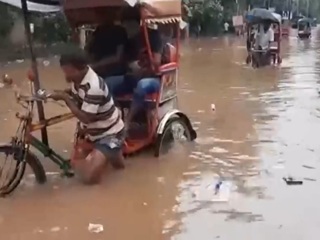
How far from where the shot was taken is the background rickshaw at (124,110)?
21.5ft

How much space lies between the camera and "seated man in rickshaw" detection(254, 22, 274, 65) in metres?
19.4

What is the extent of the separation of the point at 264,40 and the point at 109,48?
39.7 ft

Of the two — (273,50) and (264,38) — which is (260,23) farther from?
(273,50)

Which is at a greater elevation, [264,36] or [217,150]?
[264,36]

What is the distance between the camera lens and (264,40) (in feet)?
64.4

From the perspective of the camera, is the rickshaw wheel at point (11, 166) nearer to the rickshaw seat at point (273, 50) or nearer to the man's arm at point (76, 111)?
the man's arm at point (76, 111)

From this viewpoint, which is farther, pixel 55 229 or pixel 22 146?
Answer: pixel 22 146

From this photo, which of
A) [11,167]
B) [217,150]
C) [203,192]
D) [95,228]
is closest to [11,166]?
[11,167]

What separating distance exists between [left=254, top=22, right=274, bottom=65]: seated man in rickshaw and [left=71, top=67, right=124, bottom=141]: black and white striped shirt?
12.8 meters

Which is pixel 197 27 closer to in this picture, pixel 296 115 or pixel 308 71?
pixel 308 71

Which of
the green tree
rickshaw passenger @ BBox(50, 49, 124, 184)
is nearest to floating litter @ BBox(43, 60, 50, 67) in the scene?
the green tree

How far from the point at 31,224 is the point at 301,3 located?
2558 inches

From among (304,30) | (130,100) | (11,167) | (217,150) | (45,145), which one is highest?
(130,100)

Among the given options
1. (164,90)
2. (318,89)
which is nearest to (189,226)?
(164,90)
